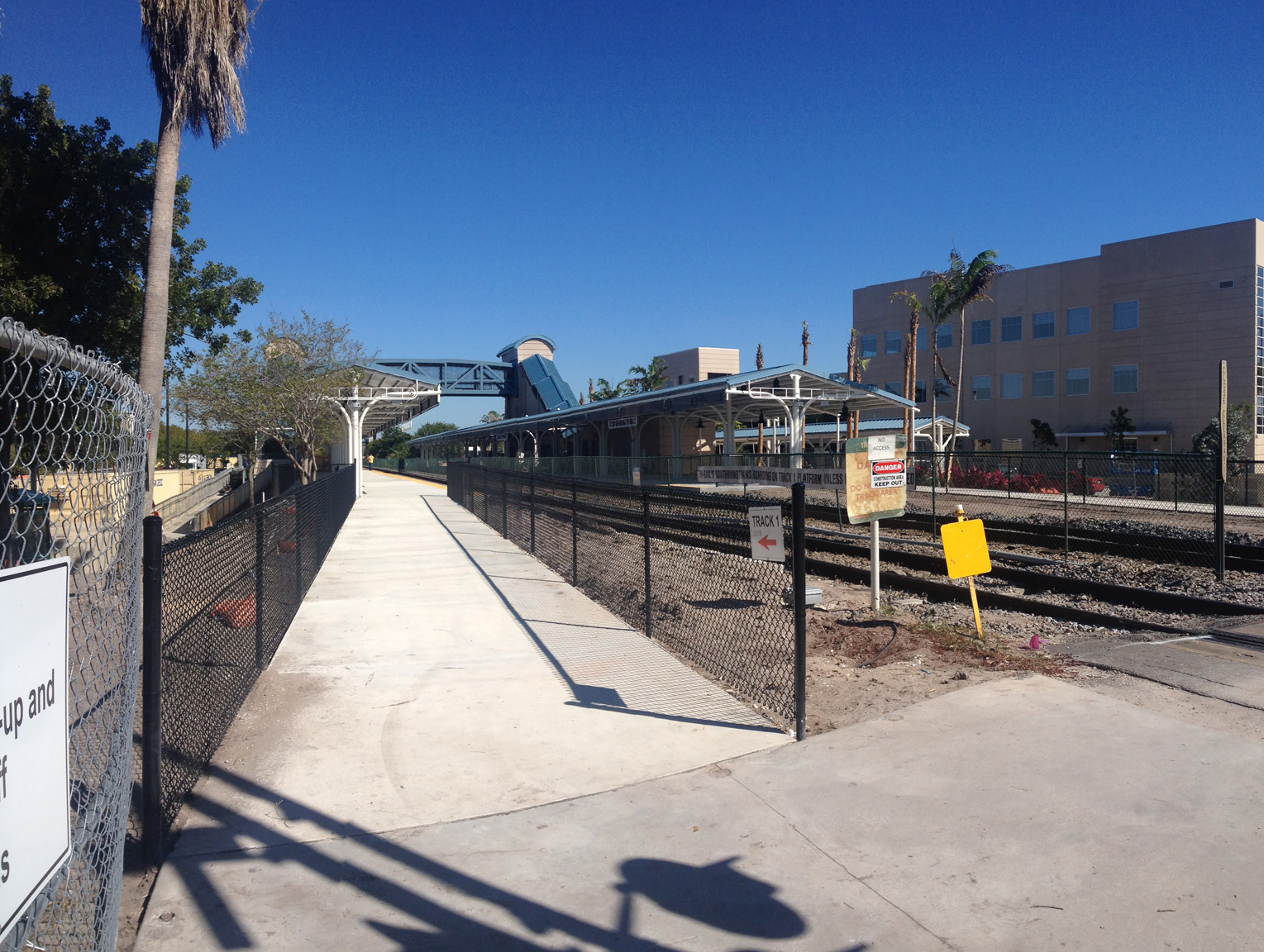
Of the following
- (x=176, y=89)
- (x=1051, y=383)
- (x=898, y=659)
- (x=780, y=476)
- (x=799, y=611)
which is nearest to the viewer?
(x=799, y=611)

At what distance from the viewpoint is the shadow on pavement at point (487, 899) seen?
3.40m

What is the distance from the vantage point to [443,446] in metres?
86.2

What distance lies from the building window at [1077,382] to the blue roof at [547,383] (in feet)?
115

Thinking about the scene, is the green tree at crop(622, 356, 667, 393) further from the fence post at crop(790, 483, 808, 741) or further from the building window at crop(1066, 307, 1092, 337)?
the fence post at crop(790, 483, 808, 741)

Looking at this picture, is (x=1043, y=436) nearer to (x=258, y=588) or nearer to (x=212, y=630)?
(x=258, y=588)

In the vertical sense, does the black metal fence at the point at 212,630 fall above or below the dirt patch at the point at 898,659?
above

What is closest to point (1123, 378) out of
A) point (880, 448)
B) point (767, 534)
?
point (880, 448)

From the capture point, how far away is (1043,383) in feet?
179

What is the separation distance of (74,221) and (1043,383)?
175ft

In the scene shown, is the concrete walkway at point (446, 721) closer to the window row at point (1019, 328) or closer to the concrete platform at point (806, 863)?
the concrete platform at point (806, 863)

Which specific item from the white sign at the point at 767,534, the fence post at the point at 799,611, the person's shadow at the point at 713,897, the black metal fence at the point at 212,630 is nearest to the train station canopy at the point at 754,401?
the black metal fence at the point at 212,630

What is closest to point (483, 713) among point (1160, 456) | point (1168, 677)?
point (1168, 677)

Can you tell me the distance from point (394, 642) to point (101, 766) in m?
5.00

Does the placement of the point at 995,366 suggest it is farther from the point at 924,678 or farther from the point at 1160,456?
the point at 924,678
